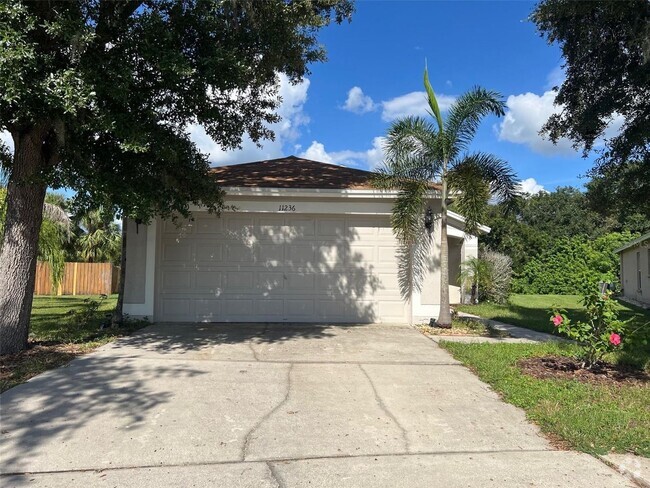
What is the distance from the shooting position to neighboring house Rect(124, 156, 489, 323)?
1086 cm

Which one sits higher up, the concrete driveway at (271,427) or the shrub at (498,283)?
the shrub at (498,283)

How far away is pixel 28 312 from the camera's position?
7500mm

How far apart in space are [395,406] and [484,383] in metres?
1.64

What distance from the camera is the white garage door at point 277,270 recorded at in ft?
35.8

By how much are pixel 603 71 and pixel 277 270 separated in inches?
336

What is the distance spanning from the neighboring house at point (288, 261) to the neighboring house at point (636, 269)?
14.9 metres

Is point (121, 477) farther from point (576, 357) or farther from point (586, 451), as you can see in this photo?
point (576, 357)

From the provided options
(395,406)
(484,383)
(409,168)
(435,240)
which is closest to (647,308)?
(435,240)

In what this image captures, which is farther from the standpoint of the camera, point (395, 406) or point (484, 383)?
point (484, 383)

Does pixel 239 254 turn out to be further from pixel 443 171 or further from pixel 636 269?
pixel 636 269

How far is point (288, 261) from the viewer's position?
10977 millimetres

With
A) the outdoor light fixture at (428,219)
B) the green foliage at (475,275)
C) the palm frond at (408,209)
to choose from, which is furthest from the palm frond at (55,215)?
the green foliage at (475,275)

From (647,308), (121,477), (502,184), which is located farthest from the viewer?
(647,308)

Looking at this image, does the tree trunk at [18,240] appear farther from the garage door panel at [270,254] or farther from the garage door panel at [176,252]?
the garage door panel at [270,254]
